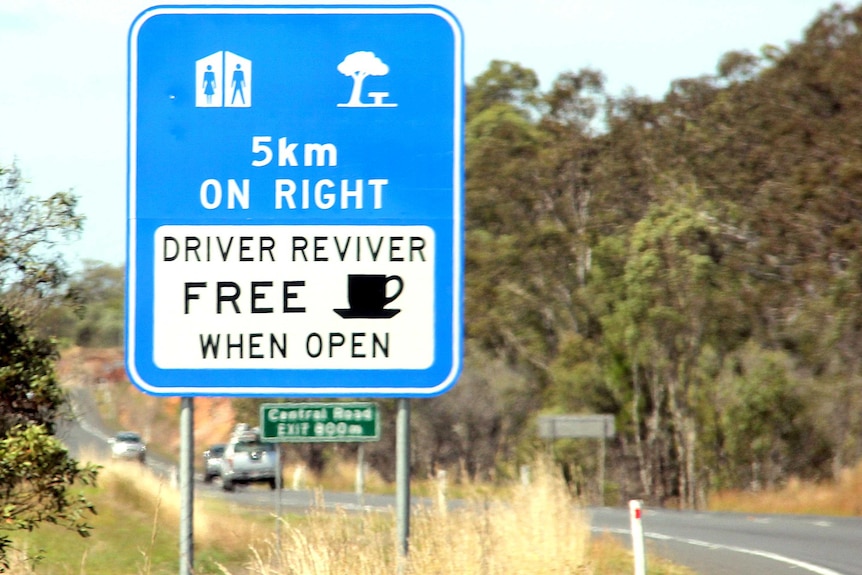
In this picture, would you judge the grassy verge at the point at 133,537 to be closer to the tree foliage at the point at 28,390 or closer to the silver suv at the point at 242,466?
the tree foliage at the point at 28,390

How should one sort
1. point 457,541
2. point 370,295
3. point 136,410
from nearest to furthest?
point 370,295
point 457,541
point 136,410

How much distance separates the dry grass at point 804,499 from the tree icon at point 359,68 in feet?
91.6

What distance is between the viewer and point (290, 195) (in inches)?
176

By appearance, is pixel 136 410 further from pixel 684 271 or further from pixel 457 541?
pixel 457 541

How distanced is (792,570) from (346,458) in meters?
36.3

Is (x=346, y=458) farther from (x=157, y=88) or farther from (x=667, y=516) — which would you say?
(x=157, y=88)

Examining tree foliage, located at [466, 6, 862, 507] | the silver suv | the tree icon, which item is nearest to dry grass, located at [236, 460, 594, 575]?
the tree icon

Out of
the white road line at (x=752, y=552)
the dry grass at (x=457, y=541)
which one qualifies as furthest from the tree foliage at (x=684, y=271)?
the dry grass at (x=457, y=541)

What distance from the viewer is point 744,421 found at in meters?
41.0

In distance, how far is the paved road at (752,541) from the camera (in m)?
16.1

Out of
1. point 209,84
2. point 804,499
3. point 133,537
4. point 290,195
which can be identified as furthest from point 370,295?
point 804,499

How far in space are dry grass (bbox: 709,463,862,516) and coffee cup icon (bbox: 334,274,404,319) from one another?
1090 inches

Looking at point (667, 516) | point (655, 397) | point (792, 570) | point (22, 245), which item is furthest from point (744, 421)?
point (22, 245)

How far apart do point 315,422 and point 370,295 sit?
7689 millimetres
